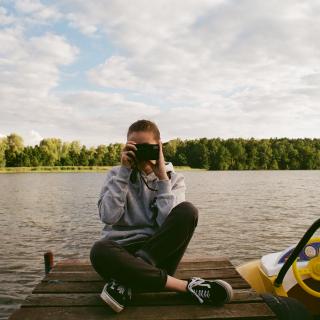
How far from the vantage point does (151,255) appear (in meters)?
3.69

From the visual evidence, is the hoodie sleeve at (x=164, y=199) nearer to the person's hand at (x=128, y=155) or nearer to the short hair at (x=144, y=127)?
the person's hand at (x=128, y=155)

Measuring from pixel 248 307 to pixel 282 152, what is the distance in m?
123

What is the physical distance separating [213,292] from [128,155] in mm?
1459

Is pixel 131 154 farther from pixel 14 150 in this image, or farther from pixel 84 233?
pixel 14 150

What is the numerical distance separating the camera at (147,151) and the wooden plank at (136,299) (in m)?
1.26

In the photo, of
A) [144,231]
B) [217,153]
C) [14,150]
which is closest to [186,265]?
[144,231]

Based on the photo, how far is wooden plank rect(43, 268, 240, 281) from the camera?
4250 mm

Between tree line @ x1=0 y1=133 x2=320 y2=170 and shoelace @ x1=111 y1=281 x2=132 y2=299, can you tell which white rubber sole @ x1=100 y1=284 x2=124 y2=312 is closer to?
shoelace @ x1=111 y1=281 x2=132 y2=299

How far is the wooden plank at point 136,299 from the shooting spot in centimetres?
347

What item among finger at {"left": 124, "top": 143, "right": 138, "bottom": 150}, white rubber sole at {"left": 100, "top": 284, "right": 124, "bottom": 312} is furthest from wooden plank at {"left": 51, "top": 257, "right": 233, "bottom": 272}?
finger at {"left": 124, "top": 143, "right": 138, "bottom": 150}

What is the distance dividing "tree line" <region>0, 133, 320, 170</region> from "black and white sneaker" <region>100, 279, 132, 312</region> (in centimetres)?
11060

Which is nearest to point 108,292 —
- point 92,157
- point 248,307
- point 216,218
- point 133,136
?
point 248,307

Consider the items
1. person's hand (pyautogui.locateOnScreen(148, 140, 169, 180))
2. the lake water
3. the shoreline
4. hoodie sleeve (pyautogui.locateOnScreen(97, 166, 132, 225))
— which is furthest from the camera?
the shoreline

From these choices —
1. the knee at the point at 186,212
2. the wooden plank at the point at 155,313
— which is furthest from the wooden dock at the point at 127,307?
the knee at the point at 186,212
